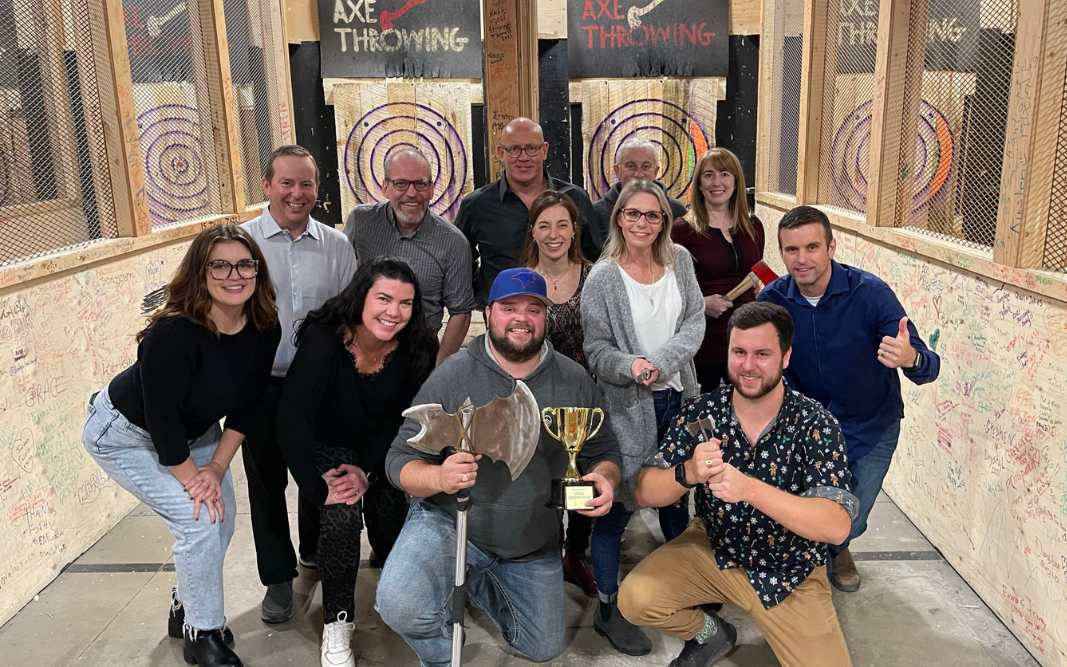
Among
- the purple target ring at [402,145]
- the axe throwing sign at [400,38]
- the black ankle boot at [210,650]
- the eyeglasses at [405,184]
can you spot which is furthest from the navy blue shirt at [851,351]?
the axe throwing sign at [400,38]

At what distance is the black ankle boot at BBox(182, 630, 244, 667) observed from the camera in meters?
3.10

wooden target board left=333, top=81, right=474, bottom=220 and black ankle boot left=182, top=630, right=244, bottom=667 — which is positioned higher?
wooden target board left=333, top=81, right=474, bottom=220

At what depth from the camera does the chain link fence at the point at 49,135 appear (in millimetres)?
3965

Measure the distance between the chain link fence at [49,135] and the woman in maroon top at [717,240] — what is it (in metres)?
3.12

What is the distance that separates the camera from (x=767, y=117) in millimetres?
7129

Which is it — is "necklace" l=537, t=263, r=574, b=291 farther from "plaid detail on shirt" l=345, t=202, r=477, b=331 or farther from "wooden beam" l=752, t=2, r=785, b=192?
"wooden beam" l=752, t=2, r=785, b=192

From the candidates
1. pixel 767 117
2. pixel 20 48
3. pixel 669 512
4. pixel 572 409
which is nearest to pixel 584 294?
pixel 572 409

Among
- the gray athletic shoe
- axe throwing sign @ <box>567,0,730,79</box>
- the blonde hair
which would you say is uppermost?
axe throwing sign @ <box>567,0,730,79</box>

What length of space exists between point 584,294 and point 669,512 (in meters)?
1.04

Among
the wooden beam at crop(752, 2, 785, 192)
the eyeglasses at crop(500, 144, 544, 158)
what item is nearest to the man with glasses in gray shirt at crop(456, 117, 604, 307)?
the eyeglasses at crop(500, 144, 544, 158)

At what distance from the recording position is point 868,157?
16.2ft

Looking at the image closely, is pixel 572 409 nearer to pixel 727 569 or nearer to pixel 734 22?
pixel 727 569

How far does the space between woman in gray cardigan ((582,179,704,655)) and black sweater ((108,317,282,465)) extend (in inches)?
51.9

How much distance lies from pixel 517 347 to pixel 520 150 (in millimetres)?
1620
